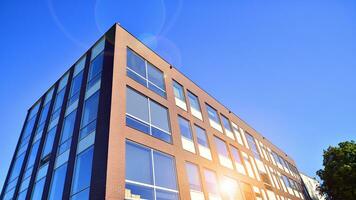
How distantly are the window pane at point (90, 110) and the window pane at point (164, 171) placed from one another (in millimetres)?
3772

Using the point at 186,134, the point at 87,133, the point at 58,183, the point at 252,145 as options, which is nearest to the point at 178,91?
the point at 186,134

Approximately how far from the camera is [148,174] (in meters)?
11.0

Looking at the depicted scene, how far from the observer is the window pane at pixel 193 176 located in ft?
44.6

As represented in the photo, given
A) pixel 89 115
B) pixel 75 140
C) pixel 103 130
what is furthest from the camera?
pixel 89 115

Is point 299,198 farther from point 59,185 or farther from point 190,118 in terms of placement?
point 59,185

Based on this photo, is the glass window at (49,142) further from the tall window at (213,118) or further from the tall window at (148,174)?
the tall window at (213,118)

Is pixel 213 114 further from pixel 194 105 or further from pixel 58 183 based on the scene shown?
pixel 58 183

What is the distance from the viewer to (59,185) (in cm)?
1202

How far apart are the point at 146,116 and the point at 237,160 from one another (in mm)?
11402

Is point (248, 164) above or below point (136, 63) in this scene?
below

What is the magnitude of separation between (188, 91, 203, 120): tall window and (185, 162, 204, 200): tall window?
194 inches

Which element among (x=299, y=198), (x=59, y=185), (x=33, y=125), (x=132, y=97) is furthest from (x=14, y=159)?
(x=299, y=198)

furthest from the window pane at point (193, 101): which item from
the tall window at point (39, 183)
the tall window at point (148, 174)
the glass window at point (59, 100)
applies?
the tall window at point (39, 183)

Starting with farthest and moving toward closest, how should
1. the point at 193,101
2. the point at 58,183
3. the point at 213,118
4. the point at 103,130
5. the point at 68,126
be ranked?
the point at 213,118 → the point at 193,101 → the point at 68,126 → the point at 58,183 → the point at 103,130
